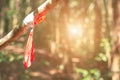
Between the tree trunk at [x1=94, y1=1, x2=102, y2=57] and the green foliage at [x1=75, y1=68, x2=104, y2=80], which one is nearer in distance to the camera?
the green foliage at [x1=75, y1=68, x2=104, y2=80]

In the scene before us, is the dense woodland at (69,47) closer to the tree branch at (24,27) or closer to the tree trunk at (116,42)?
the tree trunk at (116,42)

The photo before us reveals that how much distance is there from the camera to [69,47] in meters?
9.35

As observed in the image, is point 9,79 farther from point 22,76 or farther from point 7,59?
point 7,59

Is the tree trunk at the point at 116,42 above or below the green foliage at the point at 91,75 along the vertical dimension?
below

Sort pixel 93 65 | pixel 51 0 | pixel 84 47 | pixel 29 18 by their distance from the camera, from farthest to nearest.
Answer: pixel 84 47 < pixel 93 65 < pixel 29 18 < pixel 51 0

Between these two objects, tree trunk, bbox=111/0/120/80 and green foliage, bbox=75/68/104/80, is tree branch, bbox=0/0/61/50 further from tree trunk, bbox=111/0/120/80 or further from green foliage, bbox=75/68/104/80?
green foliage, bbox=75/68/104/80

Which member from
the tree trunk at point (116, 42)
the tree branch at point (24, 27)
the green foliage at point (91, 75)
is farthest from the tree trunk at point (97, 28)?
the tree branch at point (24, 27)

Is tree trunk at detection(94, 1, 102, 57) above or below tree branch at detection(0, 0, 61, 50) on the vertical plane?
above

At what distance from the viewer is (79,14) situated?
1317 cm

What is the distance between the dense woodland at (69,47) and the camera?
8641 millimetres

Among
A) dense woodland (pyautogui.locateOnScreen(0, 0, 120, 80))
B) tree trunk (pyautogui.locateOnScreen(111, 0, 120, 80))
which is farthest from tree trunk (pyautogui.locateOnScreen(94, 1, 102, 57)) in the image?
tree trunk (pyautogui.locateOnScreen(111, 0, 120, 80))

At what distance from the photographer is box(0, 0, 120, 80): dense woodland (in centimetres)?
864

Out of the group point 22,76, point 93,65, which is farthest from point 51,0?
point 93,65

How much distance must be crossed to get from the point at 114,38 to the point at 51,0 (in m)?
4.09
